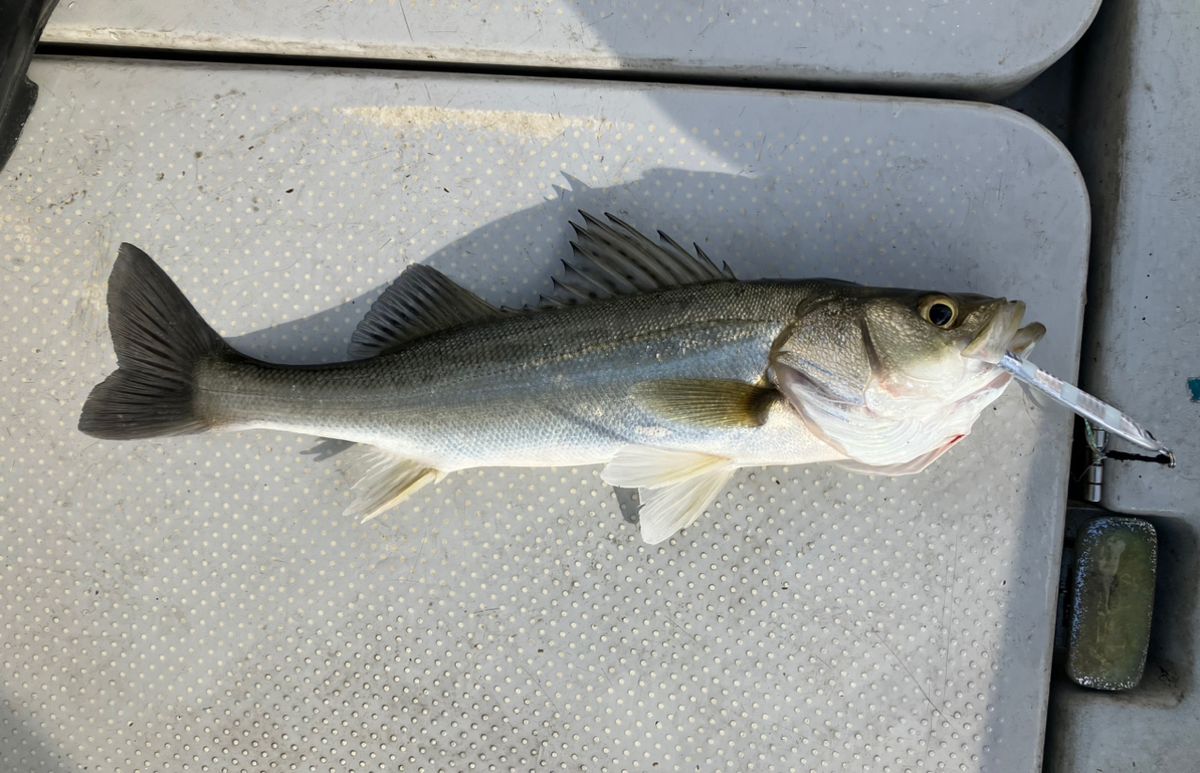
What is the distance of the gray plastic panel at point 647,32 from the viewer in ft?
6.22

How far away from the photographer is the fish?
1530 mm

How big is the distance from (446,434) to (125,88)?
1303 mm

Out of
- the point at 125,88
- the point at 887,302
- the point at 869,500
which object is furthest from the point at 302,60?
the point at 869,500

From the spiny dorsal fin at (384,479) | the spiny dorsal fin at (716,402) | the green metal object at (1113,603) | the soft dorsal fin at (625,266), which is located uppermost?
the soft dorsal fin at (625,266)

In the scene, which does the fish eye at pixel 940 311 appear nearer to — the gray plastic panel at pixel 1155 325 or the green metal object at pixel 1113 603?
the gray plastic panel at pixel 1155 325

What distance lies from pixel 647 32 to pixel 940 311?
1.05m

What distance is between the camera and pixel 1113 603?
1949 mm

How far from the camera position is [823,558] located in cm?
190

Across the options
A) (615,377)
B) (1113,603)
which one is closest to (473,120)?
(615,377)

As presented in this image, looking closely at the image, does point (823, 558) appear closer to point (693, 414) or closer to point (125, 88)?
point (693, 414)

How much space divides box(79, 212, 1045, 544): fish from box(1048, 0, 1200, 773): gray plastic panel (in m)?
0.58

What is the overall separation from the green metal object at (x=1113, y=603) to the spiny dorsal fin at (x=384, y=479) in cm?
176

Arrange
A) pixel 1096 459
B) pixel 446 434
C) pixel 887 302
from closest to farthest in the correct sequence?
1. pixel 887 302
2. pixel 446 434
3. pixel 1096 459

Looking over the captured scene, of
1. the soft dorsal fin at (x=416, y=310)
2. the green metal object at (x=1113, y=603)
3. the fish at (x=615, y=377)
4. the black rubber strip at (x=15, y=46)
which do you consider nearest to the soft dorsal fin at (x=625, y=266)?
the fish at (x=615, y=377)
